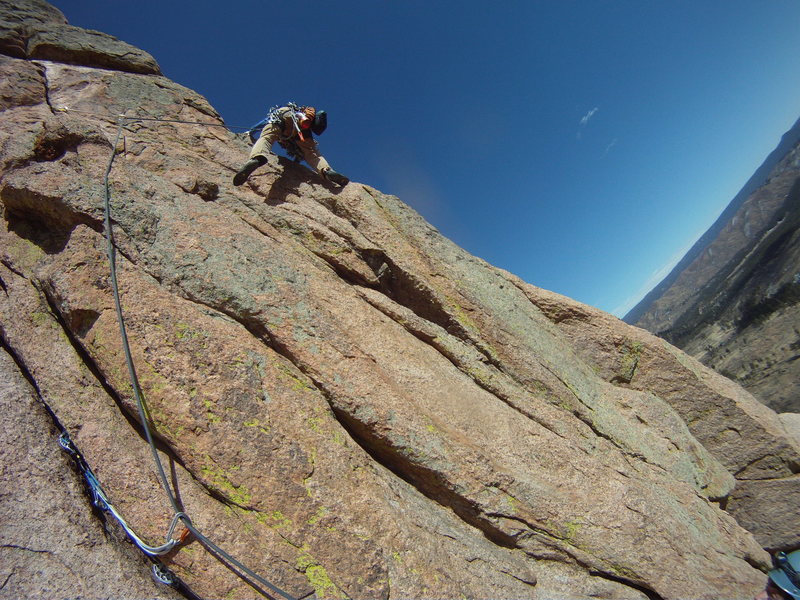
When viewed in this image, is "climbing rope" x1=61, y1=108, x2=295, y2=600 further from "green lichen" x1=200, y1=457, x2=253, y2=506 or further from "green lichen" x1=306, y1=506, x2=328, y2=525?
"green lichen" x1=306, y1=506, x2=328, y2=525

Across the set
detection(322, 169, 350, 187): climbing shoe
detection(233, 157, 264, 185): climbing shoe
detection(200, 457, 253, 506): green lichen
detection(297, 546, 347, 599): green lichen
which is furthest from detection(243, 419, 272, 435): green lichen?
detection(322, 169, 350, 187): climbing shoe

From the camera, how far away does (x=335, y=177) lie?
40.1 feet

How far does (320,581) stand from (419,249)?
8.77 meters

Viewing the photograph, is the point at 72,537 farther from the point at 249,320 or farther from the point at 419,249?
the point at 419,249

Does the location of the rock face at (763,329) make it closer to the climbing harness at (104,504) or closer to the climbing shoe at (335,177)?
the climbing shoe at (335,177)

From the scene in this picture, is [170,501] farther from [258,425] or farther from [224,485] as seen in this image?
[258,425]

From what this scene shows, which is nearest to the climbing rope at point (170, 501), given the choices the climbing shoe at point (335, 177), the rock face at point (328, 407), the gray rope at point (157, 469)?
the gray rope at point (157, 469)

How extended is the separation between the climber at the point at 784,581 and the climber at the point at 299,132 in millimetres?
14868

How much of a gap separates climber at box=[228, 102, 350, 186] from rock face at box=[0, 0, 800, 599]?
0.69m

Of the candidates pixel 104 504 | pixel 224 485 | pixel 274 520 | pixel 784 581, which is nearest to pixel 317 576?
pixel 274 520

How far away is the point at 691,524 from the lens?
8.26 metres

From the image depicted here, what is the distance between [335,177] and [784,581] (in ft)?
→ 51.2

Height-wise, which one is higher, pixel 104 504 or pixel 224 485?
pixel 224 485

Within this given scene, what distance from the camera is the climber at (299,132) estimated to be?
12023mm
